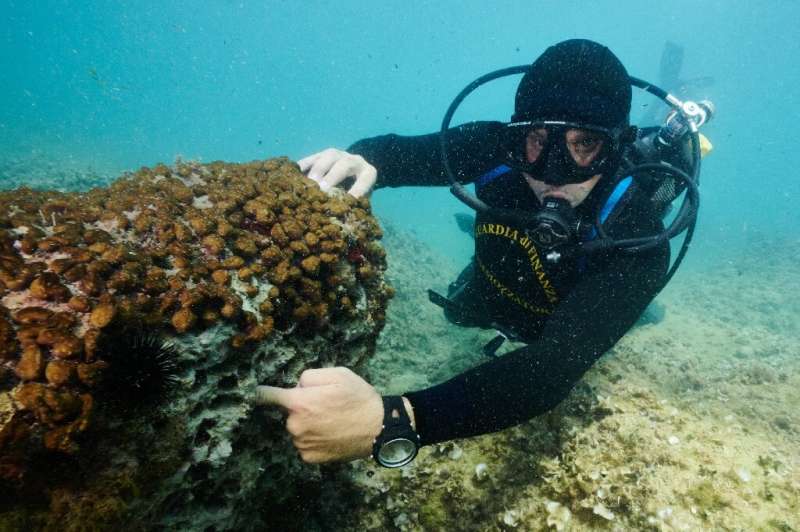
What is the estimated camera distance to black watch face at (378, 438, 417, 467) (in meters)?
2.24

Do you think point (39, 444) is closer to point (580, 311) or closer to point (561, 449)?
point (580, 311)

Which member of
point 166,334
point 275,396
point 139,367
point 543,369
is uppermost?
point 166,334

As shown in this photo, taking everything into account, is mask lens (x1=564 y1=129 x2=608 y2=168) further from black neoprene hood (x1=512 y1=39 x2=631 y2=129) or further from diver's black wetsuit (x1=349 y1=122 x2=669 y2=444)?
diver's black wetsuit (x1=349 y1=122 x2=669 y2=444)

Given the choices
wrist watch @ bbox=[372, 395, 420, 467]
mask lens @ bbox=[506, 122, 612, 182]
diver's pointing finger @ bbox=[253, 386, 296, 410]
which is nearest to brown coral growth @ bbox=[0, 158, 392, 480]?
diver's pointing finger @ bbox=[253, 386, 296, 410]

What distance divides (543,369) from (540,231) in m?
1.34

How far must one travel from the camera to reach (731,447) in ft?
10.8

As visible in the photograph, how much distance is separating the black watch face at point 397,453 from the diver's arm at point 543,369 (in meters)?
0.10

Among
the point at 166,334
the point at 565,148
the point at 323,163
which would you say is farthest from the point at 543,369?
the point at 323,163

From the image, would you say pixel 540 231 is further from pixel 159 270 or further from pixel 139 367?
pixel 139 367

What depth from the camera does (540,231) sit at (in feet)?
11.3

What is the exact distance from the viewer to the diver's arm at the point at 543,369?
2.38m

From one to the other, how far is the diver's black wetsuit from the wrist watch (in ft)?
0.34

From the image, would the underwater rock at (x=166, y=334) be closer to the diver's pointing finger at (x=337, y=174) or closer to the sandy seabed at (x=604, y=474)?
the diver's pointing finger at (x=337, y=174)

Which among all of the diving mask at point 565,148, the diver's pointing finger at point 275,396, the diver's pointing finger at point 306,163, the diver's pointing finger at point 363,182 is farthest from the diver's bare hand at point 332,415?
the diving mask at point 565,148
